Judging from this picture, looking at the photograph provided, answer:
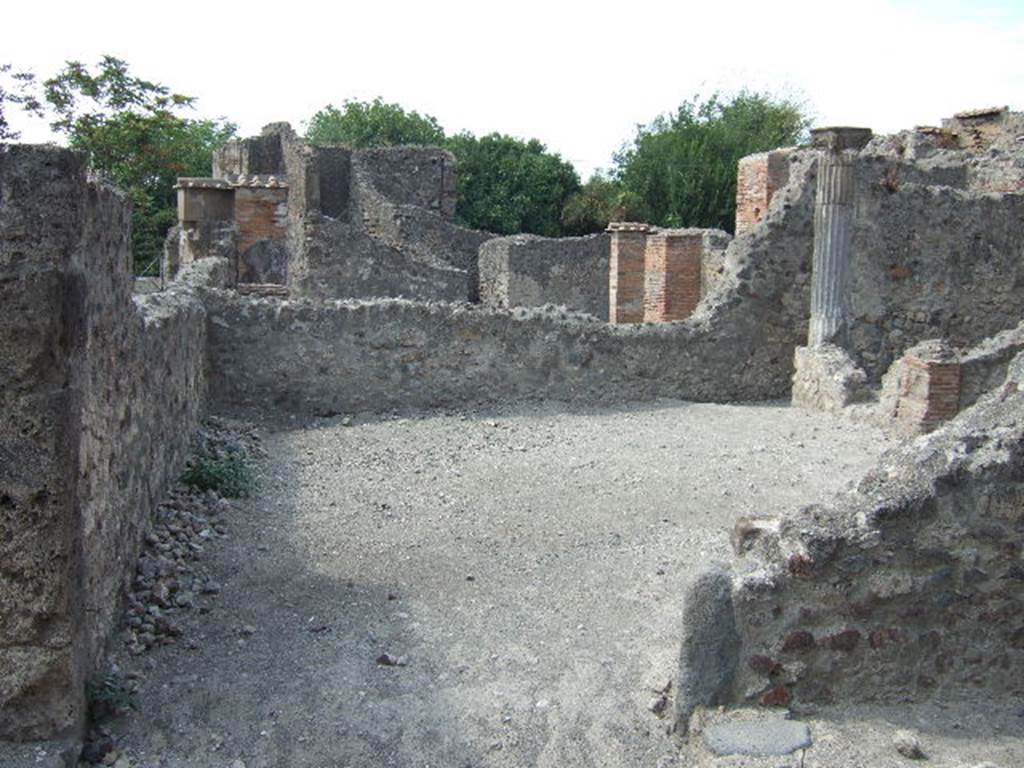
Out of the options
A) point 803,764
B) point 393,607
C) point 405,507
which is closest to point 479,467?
point 405,507

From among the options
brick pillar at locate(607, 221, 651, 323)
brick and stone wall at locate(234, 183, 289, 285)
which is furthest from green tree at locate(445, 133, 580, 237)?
brick and stone wall at locate(234, 183, 289, 285)

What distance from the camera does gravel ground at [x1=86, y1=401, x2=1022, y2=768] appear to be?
4.09 meters

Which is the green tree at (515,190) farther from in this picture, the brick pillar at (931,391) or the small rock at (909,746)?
the small rock at (909,746)

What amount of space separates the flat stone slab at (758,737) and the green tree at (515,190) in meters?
27.4

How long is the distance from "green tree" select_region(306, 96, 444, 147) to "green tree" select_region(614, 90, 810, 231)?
952 centimetres

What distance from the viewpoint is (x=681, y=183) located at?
96.2 feet

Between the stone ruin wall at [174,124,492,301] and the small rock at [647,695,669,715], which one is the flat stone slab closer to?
the small rock at [647,695,669,715]

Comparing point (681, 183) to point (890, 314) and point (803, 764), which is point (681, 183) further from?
point (803, 764)

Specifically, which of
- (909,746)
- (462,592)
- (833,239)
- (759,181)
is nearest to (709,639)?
(909,746)

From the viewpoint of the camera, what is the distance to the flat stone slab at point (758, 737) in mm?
3598

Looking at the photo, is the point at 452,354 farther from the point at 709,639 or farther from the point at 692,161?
the point at 692,161

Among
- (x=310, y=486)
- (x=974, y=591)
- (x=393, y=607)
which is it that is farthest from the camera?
(x=310, y=486)

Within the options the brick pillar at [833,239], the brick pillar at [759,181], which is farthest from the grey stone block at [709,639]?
the brick pillar at [759,181]

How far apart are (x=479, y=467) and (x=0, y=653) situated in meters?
4.85
